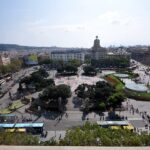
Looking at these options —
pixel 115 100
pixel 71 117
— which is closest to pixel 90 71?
pixel 115 100

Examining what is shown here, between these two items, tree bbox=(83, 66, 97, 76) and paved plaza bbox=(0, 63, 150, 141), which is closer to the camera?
paved plaza bbox=(0, 63, 150, 141)

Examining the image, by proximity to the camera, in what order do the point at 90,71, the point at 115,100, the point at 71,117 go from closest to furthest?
the point at 71,117, the point at 115,100, the point at 90,71

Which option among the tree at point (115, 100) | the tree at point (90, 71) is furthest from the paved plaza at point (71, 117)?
the tree at point (90, 71)

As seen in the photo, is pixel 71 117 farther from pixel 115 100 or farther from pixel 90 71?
pixel 90 71

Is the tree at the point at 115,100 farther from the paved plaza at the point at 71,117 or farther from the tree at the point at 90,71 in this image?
the tree at the point at 90,71

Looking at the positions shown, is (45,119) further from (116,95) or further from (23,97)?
(23,97)

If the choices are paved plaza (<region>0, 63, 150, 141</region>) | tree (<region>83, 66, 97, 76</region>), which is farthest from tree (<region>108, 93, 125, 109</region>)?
tree (<region>83, 66, 97, 76</region>)

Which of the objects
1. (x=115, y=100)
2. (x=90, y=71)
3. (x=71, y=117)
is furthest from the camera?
(x=90, y=71)

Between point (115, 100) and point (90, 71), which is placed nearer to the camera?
point (115, 100)

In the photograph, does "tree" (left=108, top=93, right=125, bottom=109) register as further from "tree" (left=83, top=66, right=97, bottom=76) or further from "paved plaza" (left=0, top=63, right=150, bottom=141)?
"tree" (left=83, top=66, right=97, bottom=76)

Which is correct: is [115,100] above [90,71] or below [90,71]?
above

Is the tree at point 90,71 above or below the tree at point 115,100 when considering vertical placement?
below

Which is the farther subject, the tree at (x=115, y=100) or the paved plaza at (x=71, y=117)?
the tree at (x=115, y=100)

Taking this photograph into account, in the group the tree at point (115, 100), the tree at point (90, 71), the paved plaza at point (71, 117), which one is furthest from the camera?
the tree at point (90, 71)
